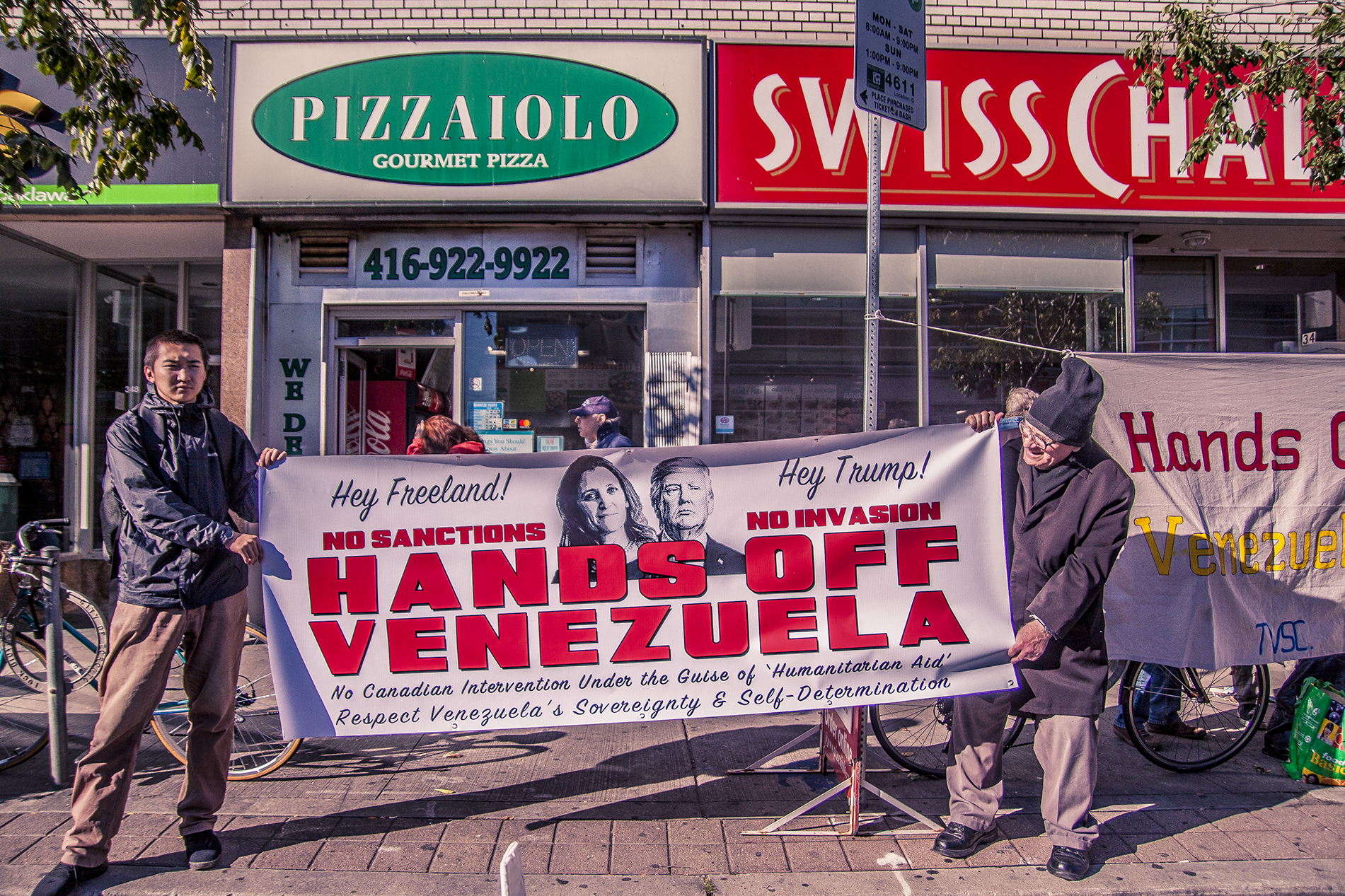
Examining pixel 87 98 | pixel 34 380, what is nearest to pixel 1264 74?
pixel 87 98

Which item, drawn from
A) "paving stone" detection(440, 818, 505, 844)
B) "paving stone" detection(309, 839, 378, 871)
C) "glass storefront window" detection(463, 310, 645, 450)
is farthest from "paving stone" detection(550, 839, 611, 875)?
"glass storefront window" detection(463, 310, 645, 450)

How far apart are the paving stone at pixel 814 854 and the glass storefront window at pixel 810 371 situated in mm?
3993

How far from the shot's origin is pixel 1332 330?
8336mm

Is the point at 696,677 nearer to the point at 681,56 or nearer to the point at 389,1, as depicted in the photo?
the point at 681,56

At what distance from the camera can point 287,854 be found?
3.38 meters

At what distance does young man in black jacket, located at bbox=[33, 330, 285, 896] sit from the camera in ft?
10.3

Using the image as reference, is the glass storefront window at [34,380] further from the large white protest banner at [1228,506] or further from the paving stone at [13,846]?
the large white protest banner at [1228,506]

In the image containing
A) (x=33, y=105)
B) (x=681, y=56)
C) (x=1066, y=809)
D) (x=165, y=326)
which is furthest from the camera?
(x=165, y=326)

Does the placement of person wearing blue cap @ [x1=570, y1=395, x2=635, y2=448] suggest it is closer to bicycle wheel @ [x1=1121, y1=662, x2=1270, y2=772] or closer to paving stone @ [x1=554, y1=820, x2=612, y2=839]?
paving stone @ [x1=554, y1=820, x2=612, y2=839]

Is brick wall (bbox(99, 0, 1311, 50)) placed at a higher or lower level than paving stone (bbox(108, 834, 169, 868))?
higher

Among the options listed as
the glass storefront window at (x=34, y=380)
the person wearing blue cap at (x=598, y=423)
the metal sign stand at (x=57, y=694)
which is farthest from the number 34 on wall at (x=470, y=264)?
the metal sign stand at (x=57, y=694)

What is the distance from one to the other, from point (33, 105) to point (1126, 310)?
8.87 m

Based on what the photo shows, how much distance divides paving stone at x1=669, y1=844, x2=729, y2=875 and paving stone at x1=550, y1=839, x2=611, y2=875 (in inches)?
10.7

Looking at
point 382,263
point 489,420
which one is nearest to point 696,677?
point 489,420
